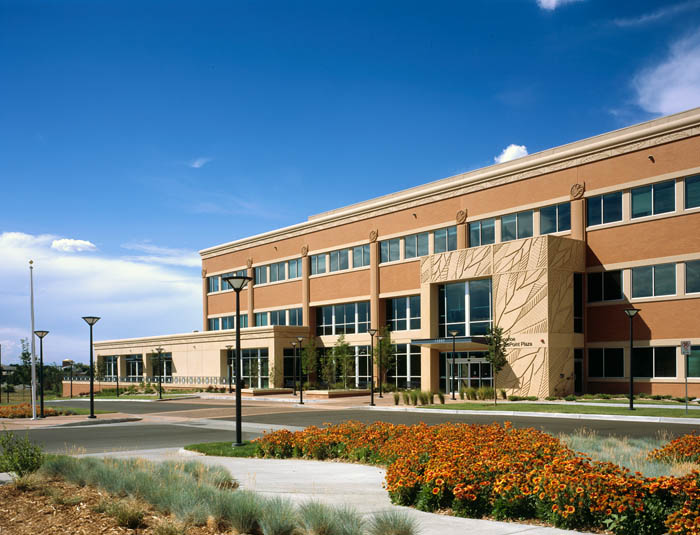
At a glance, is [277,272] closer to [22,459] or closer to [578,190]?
[578,190]

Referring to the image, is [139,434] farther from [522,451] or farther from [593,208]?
[593,208]

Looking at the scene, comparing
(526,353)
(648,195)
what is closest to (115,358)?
(526,353)

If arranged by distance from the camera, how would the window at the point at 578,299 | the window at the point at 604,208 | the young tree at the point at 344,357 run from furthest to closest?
the young tree at the point at 344,357 < the window at the point at 578,299 < the window at the point at 604,208

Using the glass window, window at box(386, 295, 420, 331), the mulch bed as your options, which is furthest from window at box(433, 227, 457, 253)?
the mulch bed

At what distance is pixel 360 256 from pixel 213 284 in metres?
26.4

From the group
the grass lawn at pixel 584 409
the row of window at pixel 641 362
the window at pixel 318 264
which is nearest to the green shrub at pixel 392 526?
the grass lawn at pixel 584 409

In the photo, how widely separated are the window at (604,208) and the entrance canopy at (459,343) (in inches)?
376

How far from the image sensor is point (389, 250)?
52.7 meters

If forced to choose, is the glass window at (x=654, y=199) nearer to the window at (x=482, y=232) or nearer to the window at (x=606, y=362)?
the window at (x=606, y=362)

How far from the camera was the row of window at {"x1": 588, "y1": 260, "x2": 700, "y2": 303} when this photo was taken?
34625 millimetres

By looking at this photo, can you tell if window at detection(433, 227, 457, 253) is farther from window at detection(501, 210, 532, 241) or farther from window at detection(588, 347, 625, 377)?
window at detection(588, 347, 625, 377)

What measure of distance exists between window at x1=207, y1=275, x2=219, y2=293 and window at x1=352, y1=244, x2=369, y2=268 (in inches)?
952

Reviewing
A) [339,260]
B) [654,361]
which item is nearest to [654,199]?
[654,361]

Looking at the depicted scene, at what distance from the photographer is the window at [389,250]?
52.0 meters
